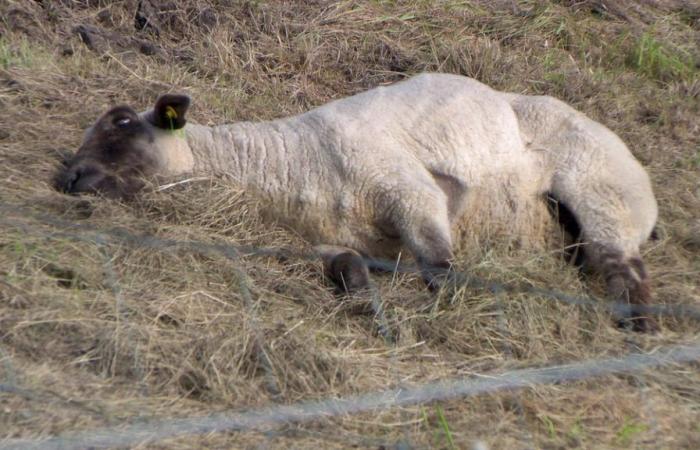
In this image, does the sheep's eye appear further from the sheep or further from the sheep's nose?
the sheep's nose

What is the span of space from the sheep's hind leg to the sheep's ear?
8.53 ft

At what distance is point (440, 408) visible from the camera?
14.5 ft

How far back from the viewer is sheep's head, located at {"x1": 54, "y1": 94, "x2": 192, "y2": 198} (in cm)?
618

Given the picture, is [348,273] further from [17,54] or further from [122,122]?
[17,54]

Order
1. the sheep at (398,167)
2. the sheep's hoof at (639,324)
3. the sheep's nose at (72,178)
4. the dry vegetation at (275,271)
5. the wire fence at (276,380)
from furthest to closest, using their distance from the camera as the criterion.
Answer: the sheep's nose at (72,178), the sheep at (398,167), the sheep's hoof at (639,324), the dry vegetation at (275,271), the wire fence at (276,380)

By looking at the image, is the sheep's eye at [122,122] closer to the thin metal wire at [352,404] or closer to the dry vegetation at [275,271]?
the dry vegetation at [275,271]

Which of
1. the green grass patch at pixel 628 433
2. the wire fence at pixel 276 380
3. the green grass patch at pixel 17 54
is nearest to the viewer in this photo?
the wire fence at pixel 276 380

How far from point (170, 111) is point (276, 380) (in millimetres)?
2347

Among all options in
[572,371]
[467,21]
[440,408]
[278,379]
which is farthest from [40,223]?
[467,21]

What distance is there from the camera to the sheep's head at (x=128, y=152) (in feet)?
20.3

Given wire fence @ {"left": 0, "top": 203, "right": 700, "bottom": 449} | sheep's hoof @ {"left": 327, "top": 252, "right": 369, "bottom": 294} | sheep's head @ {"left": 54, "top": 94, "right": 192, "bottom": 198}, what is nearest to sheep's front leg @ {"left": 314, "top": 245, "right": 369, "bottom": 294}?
sheep's hoof @ {"left": 327, "top": 252, "right": 369, "bottom": 294}

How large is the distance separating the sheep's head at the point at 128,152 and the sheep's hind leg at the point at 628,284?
8.42ft

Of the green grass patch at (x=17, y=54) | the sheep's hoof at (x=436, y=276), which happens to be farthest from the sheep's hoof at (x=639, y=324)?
the green grass patch at (x=17, y=54)

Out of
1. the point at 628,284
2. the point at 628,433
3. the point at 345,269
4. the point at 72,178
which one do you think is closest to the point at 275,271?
the point at 345,269
